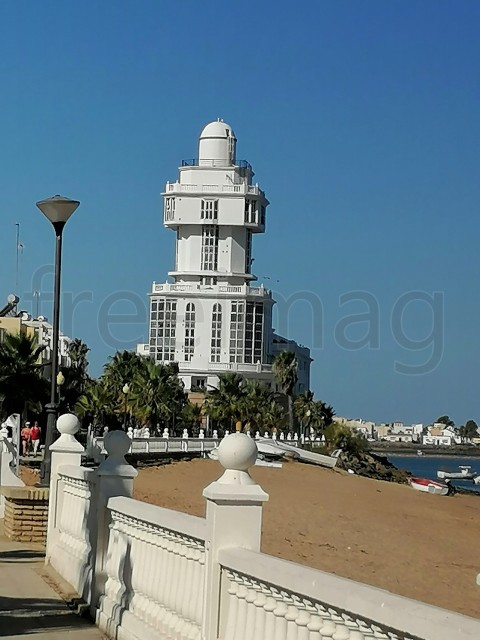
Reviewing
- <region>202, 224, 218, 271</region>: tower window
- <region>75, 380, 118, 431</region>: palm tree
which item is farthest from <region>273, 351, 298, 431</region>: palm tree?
<region>75, 380, 118, 431</region>: palm tree

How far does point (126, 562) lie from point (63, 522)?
3.77 metres

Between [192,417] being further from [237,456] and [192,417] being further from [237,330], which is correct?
[237,456]

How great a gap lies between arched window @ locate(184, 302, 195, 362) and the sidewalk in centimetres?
12982

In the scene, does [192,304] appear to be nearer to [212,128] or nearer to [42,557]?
[212,128]

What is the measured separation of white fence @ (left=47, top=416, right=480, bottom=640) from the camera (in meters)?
4.64

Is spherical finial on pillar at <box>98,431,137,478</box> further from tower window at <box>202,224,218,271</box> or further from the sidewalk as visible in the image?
tower window at <box>202,224,218,271</box>

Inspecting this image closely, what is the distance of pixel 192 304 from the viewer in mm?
144125

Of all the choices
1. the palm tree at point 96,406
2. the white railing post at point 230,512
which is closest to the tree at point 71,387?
the palm tree at point 96,406

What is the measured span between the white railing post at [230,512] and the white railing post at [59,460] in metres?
6.34

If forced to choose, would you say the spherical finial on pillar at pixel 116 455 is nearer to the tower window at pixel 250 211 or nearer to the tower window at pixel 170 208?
the tower window at pixel 250 211

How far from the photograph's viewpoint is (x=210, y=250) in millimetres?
147375

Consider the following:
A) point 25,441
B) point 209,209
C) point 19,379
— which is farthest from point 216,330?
point 25,441

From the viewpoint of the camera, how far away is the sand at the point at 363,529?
22484mm

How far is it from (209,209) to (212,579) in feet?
463
